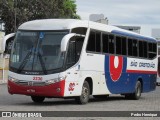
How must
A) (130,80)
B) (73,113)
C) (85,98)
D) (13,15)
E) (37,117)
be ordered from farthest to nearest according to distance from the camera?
(13,15) → (130,80) → (85,98) → (73,113) → (37,117)

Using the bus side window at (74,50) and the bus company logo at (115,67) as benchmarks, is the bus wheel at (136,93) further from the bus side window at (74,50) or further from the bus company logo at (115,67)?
the bus side window at (74,50)

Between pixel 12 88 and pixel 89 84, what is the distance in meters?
3.37

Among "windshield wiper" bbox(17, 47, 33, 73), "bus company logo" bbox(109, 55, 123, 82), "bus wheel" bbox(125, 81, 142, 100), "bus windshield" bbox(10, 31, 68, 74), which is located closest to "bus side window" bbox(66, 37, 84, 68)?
"bus windshield" bbox(10, 31, 68, 74)

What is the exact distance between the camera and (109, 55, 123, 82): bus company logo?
24062 mm

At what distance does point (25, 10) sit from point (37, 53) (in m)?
50.9

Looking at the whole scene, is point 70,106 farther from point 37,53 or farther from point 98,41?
point 98,41

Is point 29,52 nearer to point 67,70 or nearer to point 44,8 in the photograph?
point 67,70

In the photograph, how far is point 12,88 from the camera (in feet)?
67.0

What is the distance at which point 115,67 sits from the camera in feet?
80.4

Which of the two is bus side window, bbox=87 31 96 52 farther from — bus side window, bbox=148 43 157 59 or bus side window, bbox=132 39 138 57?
bus side window, bbox=148 43 157 59

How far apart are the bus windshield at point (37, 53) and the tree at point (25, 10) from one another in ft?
154

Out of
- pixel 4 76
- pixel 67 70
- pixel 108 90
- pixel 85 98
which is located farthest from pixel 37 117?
pixel 4 76

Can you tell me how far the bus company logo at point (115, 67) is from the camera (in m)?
24.1

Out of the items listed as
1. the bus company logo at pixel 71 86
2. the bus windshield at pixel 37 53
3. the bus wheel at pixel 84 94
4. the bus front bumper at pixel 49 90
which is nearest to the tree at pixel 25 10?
the bus wheel at pixel 84 94
